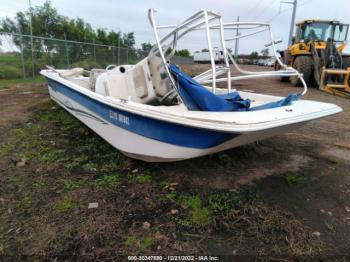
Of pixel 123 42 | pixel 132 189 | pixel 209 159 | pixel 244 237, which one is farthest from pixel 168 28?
pixel 123 42

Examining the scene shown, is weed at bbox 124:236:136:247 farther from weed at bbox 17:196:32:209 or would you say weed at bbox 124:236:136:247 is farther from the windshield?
the windshield

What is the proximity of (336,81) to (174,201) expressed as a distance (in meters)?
8.51

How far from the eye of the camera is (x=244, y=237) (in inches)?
83.6

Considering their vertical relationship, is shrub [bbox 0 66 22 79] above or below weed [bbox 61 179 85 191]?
above

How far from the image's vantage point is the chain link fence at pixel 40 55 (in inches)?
421

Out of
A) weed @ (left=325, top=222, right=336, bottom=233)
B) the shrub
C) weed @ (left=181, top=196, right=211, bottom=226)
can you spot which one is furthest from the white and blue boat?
the shrub

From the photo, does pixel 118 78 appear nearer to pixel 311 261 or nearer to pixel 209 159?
pixel 209 159

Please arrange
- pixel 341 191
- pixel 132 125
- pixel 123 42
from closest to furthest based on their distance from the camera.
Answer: pixel 341 191
pixel 132 125
pixel 123 42

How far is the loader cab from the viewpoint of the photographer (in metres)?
10.0

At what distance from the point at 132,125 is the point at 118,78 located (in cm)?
116

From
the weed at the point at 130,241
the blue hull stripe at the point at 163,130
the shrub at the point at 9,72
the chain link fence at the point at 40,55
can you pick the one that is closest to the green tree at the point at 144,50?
the chain link fence at the point at 40,55

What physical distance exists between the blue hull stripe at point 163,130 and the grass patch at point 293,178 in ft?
3.26

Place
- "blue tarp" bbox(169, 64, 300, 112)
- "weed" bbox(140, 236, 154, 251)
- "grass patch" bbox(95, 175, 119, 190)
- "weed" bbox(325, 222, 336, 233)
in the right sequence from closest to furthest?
"weed" bbox(140, 236, 154, 251) → "weed" bbox(325, 222, 336, 233) → "blue tarp" bbox(169, 64, 300, 112) → "grass patch" bbox(95, 175, 119, 190)

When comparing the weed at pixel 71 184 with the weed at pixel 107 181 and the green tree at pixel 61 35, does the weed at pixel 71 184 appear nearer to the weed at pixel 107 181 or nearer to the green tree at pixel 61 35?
the weed at pixel 107 181
